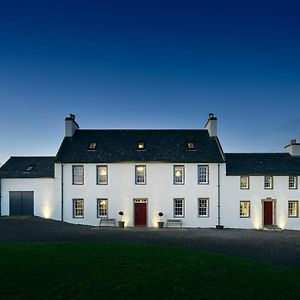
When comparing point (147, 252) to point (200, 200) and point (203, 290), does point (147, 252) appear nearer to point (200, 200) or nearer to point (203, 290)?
point (203, 290)

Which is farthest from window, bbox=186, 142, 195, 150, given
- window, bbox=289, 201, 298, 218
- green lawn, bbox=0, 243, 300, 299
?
green lawn, bbox=0, 243, 300, 299

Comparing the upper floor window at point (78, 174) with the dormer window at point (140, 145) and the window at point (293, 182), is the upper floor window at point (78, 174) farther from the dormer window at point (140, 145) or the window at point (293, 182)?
the window at point (293, 182)

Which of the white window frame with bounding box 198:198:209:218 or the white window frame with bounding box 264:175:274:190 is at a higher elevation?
the white window frame with bounding box 264:175:274:190

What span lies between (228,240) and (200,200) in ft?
26.0

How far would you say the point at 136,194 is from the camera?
27.9 meters

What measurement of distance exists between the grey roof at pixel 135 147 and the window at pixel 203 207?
14.5ft

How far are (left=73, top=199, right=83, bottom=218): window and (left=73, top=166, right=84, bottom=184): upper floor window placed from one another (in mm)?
2114

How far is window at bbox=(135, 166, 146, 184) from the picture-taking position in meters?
28.2

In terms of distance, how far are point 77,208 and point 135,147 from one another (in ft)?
31.5

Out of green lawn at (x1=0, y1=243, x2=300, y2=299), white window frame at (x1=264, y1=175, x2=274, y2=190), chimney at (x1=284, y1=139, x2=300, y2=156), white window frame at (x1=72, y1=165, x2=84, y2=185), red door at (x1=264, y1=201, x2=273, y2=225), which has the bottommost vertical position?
red door at (x1=264, y1=201, x2=273, y2=225)

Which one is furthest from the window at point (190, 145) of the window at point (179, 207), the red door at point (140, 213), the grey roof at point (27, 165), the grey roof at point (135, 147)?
the grey roof at point (27, 165)

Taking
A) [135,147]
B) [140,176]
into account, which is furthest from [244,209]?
[135,147]

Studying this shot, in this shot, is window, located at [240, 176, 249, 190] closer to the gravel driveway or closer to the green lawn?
the gravel driveway

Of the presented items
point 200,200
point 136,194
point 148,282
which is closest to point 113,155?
point 136,194
